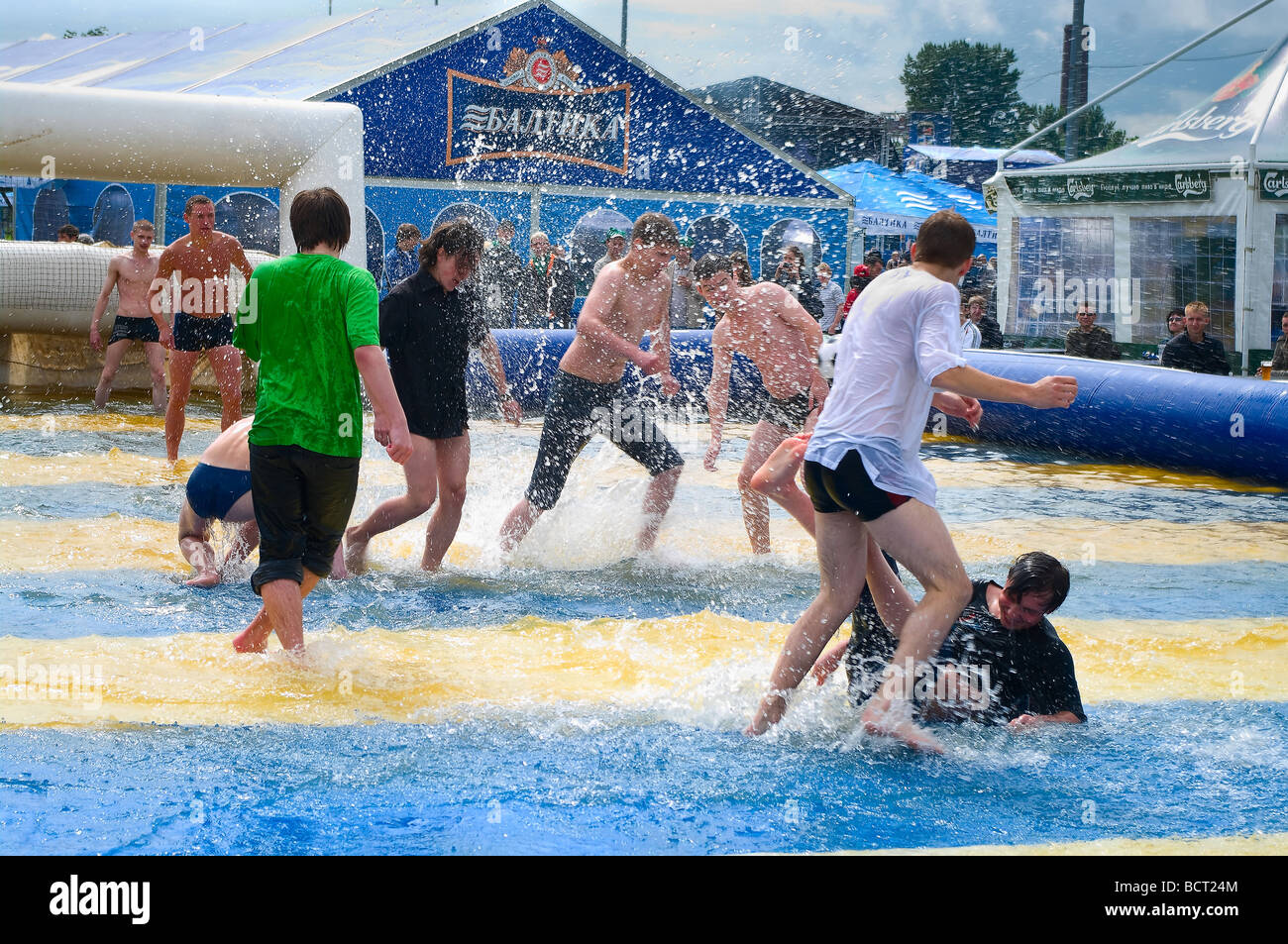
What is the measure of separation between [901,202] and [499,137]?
11161mm

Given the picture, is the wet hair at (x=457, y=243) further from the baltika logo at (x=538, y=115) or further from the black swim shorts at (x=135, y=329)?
the baltika logo at (x=538, y=115)

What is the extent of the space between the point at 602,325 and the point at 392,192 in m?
12.0

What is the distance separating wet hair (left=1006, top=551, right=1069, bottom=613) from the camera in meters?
3.91

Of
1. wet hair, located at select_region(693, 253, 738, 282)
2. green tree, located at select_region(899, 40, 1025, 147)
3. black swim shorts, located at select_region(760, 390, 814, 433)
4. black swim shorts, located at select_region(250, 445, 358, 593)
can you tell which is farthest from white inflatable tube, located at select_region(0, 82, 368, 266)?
green tree, located at select_region(899, 40, 1025, 147)

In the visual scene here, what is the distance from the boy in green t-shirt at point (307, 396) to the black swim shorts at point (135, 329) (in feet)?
25.5

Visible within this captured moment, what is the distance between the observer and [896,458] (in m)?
3.71

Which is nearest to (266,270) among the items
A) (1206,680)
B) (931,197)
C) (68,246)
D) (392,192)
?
(1206,680)

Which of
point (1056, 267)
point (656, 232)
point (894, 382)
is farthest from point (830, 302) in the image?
point (894, 382)

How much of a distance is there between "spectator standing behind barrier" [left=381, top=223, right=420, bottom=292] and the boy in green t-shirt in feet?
21.6

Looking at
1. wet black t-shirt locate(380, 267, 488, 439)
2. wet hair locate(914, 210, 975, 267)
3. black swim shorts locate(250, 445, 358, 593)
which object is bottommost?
black swim shorts locate(250, 445, 358, 593)

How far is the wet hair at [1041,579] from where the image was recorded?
391cm

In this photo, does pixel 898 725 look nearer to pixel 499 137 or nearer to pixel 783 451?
pixel 783 451

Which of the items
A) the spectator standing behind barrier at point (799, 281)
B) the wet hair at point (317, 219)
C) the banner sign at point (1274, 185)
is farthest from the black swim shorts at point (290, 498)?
the banner sign at point (1274, 185)

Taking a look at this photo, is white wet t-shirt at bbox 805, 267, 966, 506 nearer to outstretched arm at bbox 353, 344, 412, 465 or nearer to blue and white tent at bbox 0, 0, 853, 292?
outstretched arm at bbox 353, 344, 412, 465
